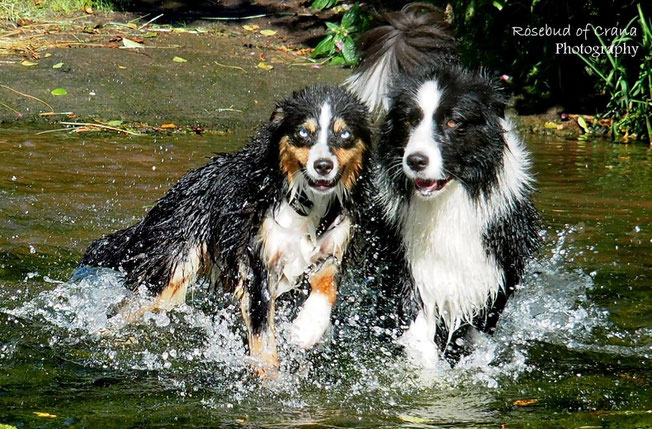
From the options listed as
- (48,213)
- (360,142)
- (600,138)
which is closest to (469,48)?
(600,138)

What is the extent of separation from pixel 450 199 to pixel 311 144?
0.68 meters

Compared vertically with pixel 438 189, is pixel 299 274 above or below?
below

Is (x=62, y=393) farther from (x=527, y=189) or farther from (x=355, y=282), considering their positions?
(x=527, y=189)

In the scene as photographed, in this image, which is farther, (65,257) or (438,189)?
(65,257)

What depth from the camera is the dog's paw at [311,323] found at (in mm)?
4316

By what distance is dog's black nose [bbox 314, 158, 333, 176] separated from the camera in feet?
13.5

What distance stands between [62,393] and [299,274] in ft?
4.11

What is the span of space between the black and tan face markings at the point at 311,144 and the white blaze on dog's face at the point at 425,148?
0.28 meters

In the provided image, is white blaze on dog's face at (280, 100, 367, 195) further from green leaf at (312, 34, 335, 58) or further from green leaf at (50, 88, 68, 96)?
green leaf at (312, 34, 335, 58)

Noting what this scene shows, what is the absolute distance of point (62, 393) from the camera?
3670mm

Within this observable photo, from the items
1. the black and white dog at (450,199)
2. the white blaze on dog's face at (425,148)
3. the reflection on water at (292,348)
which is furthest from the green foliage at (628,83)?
the white blaze on dog's face at (425,148)

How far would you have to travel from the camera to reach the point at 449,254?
4434 millimetres

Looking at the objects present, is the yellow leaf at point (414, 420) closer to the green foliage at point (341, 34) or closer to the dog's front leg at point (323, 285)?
the dog's front leg at point (323, 285)

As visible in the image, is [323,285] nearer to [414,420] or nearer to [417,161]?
[417,161]
